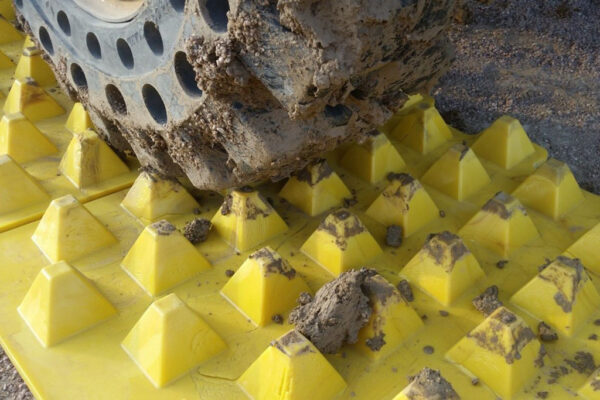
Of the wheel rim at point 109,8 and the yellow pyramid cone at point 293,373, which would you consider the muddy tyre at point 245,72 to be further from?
the yellow pyramid cone at point 293,373

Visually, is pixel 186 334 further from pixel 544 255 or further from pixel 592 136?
pixel 592 136

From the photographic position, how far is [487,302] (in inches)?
57.3

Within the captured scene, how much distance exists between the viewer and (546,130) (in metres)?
2.30

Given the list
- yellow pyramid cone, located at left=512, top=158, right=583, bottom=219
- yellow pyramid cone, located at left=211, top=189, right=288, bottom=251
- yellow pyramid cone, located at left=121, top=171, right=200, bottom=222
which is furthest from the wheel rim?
yellow pyramid cone, located at left=512, top=158, right=583, bottom=219

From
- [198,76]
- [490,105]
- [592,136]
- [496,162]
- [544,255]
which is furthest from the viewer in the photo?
[490,105]

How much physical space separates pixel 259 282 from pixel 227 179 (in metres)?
0.24

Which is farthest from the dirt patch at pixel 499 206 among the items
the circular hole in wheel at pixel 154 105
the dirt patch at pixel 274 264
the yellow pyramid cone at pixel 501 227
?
the circular hole in wheel at pixel 154 105

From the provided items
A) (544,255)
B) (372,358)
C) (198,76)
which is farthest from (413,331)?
(198,76)

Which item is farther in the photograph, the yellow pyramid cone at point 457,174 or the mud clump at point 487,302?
the yellow pyramid cone at point 457,174

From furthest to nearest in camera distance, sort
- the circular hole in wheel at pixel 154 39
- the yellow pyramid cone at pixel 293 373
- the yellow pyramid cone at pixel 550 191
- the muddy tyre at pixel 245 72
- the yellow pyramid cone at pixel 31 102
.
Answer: the yellow pyramid cone at pixel 31 102
the yellow pyramid cone at pixel 550 191
the circular hole in wheel at pixel 154 39
the yellow pyramid cone at pixel 293 373
the muddy tyre at pixel 245 72

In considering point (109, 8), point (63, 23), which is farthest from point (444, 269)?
point (63, 23)

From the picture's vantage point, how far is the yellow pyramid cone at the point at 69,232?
160 cm

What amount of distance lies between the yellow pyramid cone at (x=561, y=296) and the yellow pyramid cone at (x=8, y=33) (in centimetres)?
214

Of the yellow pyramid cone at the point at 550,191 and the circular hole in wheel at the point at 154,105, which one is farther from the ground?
the circular hole in wheel at the point at 154,105
